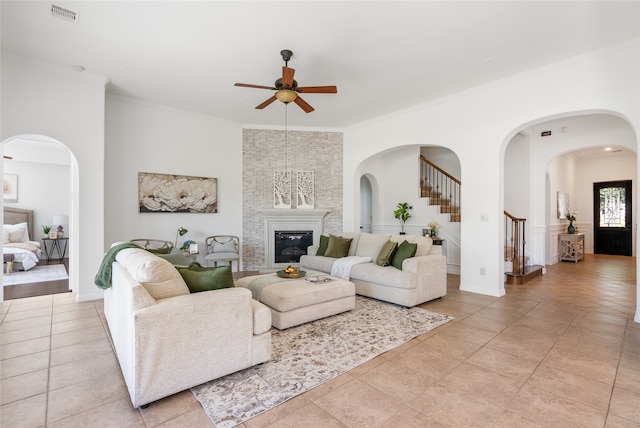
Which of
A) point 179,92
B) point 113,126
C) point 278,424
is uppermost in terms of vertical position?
point 179,92

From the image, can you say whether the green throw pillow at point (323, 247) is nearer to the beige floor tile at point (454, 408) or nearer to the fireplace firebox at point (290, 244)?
the fireplace firebox at point (290, 244)

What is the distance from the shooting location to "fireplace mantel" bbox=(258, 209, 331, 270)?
6.67 meters

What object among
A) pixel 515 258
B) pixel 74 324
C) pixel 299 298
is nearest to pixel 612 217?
pixel 515 258

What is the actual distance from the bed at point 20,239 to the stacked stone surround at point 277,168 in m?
4.37

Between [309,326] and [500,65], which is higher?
[500,65]

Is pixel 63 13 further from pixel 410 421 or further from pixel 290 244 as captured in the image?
pixel 290 244

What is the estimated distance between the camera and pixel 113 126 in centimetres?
517

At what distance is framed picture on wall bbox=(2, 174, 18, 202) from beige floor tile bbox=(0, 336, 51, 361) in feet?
23.5

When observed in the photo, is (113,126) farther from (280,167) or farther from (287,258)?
(287,258)

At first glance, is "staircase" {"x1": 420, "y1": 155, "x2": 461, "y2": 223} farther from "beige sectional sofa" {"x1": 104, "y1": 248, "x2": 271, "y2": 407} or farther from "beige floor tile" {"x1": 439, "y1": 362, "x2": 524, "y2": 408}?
"beige sectional sofa" {"x1": 104, "y1": 248, "x2": 271, "y2": 407}

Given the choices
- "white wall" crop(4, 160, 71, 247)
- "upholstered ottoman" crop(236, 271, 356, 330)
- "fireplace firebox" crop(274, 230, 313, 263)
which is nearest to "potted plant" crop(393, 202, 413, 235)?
"fireplace firebox" crop(274, 230, 313, 263)

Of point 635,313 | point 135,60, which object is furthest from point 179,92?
point 635,313

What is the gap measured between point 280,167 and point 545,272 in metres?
6.11

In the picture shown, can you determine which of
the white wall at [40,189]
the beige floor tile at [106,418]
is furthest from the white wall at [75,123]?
the white wall at [40,189]
